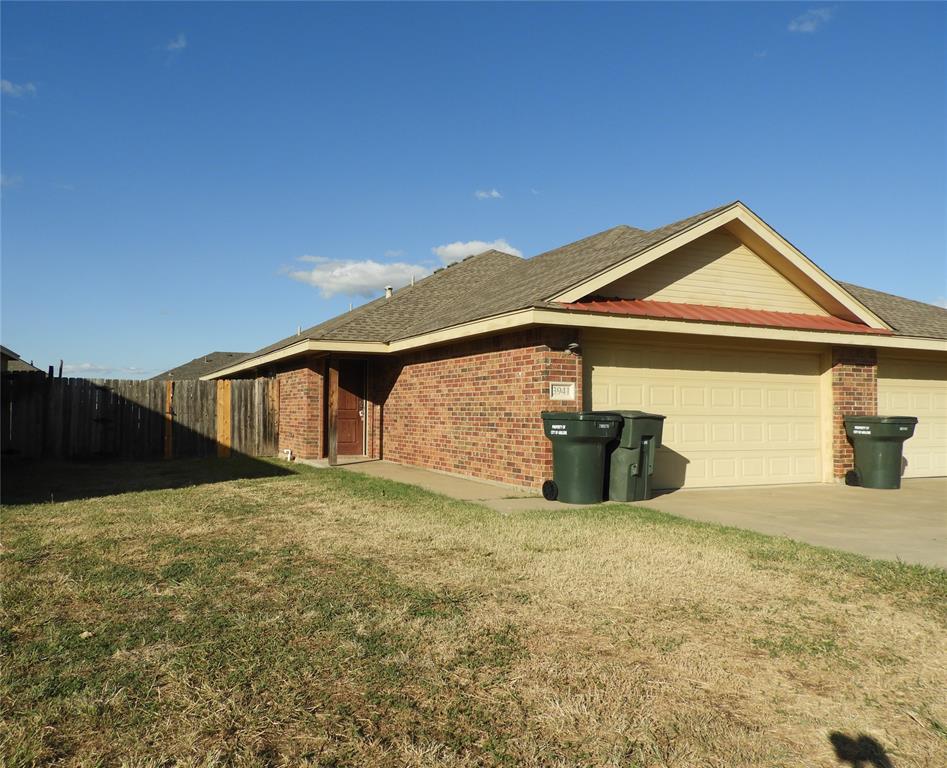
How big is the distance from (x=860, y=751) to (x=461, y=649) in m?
1.89

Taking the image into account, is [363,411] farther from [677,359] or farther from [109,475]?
[677,359]

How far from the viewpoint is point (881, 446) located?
11312mm

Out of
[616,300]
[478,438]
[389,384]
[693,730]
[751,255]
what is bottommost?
[693,730]

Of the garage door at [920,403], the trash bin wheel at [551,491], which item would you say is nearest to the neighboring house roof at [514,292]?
the garage door at [920,403]

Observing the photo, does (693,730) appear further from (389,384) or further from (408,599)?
(389,384)

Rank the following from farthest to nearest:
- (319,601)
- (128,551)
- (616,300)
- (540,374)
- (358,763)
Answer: (616,300)
(540,374)
(128,551)
(319,601)
(358,763)

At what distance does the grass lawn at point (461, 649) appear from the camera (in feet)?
8.99

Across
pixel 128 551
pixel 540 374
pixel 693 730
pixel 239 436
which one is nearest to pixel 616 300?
pixel 540 374

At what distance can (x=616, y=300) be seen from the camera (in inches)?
413

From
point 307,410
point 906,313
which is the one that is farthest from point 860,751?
point 906,313

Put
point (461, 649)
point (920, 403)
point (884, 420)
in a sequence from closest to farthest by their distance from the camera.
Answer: point (461, 649)
point (884, 420)
point (920, 403)

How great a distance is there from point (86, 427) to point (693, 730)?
15.1 meters

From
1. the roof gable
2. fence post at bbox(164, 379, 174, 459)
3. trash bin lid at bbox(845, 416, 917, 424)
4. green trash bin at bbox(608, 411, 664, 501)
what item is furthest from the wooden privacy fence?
trash bin lid at bbox(845, 416, 917, 424)

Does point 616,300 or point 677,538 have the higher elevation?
point 616,300
